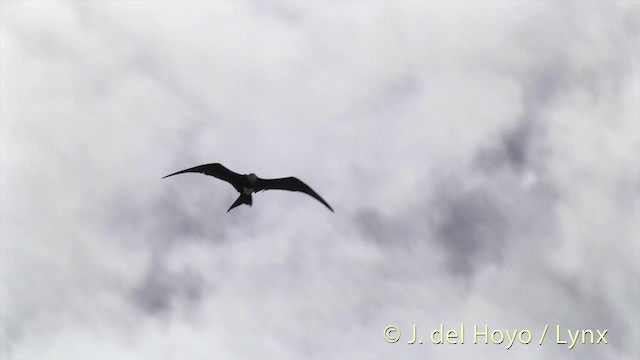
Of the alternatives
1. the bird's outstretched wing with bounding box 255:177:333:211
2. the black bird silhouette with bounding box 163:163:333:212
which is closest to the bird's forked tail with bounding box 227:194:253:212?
the black bird silhouette with bounding box 163:163:333:212

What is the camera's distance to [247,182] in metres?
33.5

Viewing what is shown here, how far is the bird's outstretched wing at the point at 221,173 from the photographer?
33331 millimetres

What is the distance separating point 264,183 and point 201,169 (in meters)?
3.70

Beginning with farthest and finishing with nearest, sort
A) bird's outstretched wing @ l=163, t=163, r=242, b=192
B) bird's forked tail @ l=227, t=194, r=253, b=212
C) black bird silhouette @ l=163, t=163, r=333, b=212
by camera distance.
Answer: bird's outstretched wing @ l=163, t=163, r=242, b=192 → black bird silhouette @ l=163, t=163, r=333, b=212 → bird's forked tail @ l=227, t=194, r=253, b=212

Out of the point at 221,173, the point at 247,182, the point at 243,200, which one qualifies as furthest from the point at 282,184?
the point at 221,173

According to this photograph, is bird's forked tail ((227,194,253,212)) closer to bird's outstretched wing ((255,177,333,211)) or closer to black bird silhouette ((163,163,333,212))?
black bird silhouette ((163,163,333,212))

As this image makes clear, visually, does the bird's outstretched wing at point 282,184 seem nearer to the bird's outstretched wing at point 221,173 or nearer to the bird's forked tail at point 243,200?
the bird's forked tail at point 243,200

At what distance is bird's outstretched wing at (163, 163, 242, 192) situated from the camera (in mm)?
33331

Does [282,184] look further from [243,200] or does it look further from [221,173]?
[221,173]

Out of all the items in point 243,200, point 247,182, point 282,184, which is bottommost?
point 243,200

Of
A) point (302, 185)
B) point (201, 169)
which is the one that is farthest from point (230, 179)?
point (302, 185)

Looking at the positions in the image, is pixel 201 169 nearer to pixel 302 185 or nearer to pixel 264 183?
pixel 264 183

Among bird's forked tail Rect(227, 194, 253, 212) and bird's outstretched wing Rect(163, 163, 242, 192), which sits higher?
bird's outstretched wing Rect(163, 163, 242, 192)

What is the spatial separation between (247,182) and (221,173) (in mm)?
1674
